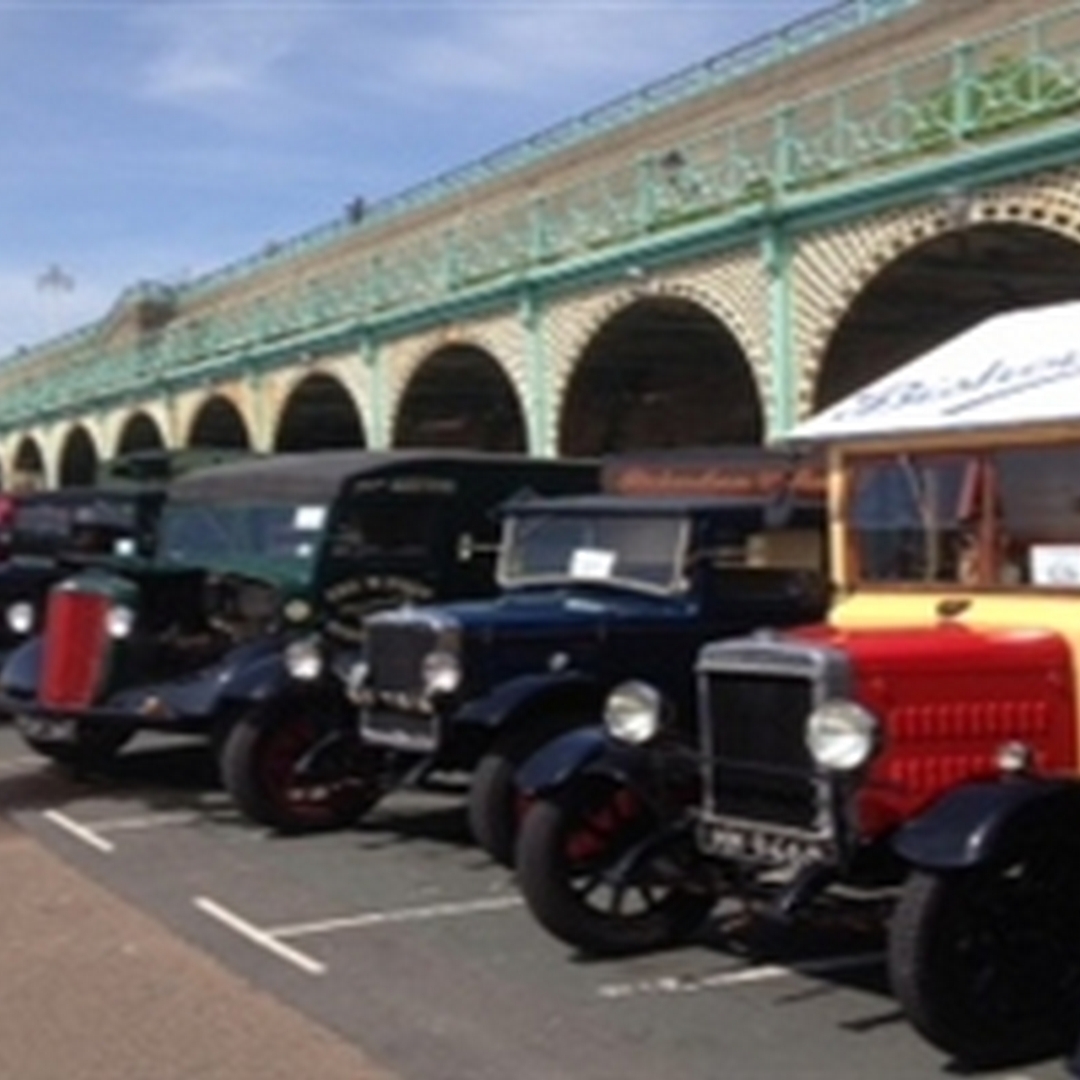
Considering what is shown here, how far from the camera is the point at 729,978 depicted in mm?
7066

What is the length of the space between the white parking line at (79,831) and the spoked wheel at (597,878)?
3.50m

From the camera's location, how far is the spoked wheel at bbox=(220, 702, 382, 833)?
1052cm

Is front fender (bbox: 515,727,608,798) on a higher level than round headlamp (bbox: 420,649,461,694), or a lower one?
lower

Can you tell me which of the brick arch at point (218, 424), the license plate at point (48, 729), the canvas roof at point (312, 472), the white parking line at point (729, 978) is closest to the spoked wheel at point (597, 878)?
the white parking line at point (729, 978)

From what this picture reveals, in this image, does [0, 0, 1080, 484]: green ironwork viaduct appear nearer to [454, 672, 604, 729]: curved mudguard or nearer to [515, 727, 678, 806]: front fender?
[454, 672, 604, 729]: curved mudguard

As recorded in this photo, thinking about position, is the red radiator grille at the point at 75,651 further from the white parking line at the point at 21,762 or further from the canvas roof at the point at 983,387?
the canvas roof at the point at 983,387

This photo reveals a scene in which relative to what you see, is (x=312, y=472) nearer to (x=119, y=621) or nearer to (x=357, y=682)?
(x=119, y=621)

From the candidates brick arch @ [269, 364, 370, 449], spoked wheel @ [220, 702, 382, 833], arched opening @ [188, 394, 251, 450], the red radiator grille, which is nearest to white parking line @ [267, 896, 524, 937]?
spoked wheel @ [220, 702, 382, 833]

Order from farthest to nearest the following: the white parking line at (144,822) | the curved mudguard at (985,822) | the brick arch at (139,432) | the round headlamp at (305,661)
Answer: the brick arch at (139,432) → the white parking line at (144,822) → the round headlamp at (305,661) → the curved mudguard at (985,822)

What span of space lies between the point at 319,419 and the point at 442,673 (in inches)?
1107

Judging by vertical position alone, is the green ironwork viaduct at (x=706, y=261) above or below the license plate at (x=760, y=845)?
above

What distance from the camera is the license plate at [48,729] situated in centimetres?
1196

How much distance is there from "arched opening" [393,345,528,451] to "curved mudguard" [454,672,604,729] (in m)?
16.6

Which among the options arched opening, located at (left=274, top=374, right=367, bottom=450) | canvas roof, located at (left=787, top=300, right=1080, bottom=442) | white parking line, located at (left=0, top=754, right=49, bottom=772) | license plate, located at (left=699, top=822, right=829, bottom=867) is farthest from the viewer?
arched opening, located at (left=274, top=374, right=367, bottom=450)
